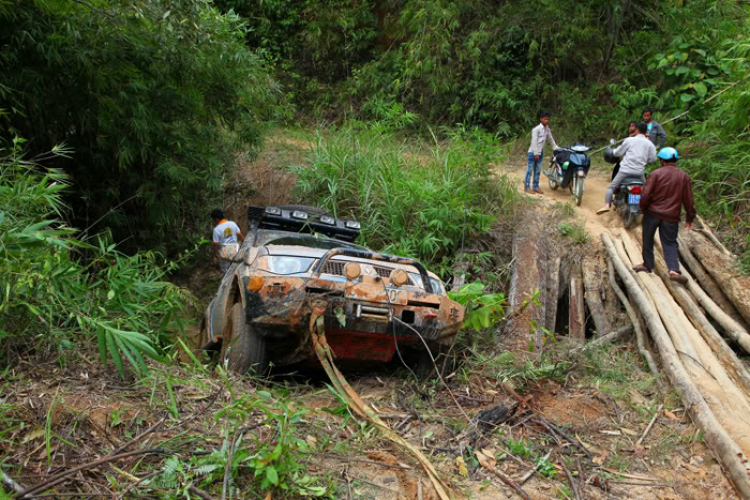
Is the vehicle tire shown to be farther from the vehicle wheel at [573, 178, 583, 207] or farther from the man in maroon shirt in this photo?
the man in maroon shirt

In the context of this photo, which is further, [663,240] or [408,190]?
[408,190]

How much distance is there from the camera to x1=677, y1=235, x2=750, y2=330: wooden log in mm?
7340

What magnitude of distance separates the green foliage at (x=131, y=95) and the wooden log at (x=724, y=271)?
650 centimetres

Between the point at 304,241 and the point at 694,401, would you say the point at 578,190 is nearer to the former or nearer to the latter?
the point at 694,401

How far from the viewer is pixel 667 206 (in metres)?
7.50

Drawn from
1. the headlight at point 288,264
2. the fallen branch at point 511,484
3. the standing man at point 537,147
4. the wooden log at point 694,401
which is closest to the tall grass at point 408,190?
the standing man at point 537,147

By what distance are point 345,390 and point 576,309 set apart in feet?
14.4

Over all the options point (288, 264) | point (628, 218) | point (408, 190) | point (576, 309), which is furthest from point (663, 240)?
point (288, 264)

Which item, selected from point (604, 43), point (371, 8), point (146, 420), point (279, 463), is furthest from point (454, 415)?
point (371, 8)

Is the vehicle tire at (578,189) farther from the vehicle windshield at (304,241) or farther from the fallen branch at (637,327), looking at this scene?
the vehicle windshield at (304,241)

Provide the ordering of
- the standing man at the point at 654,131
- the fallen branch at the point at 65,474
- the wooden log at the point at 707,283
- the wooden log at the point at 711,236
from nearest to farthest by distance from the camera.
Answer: the fallen branch at the point at 65,474, the wooden log at the point at 707,283, the wooden log at the point at 711,236, the standing man at the point at 654,131

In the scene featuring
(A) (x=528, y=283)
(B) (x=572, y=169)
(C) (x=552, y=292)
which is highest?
(B) (x=572, y=169)

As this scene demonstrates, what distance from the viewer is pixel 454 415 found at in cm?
493

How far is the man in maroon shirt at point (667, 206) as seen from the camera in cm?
746
